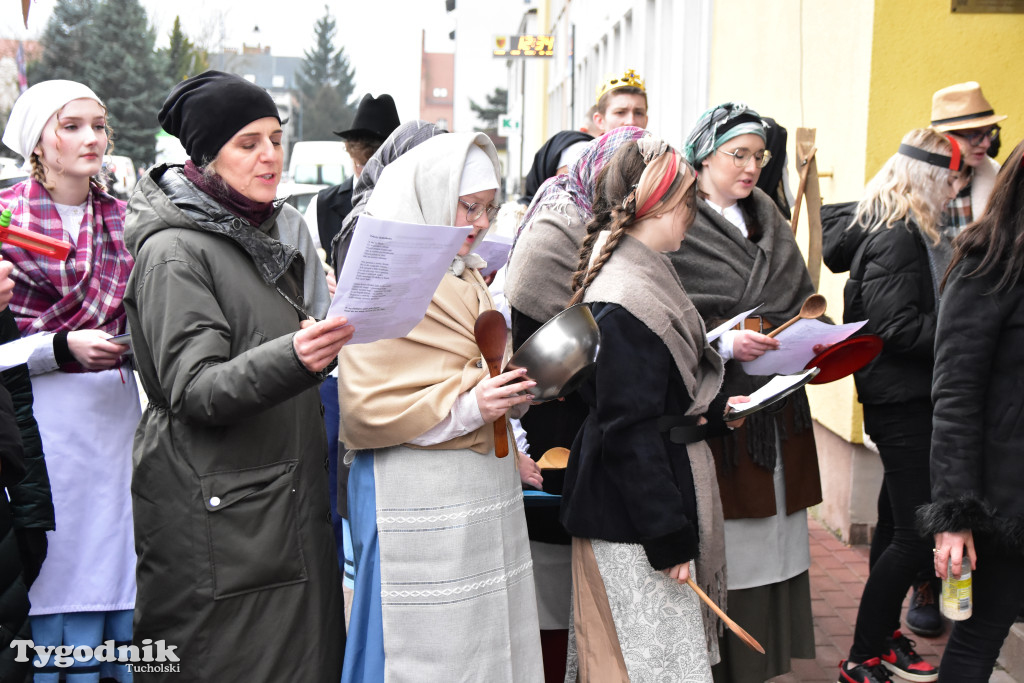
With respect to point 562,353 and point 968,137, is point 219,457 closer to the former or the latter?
point 562,353

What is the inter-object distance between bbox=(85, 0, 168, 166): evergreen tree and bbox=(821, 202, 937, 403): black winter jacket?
95.6 ft

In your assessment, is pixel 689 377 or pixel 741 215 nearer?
pixel 689 377

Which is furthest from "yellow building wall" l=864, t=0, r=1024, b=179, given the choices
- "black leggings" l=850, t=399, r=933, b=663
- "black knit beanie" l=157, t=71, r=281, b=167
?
"black knit beanie" l=157, t=71, r=281, b=167

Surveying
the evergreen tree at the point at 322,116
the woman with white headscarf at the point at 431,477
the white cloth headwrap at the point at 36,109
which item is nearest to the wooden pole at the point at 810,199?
the woman with white headscarf at the point at 431,477

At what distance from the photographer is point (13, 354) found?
2.65 metres

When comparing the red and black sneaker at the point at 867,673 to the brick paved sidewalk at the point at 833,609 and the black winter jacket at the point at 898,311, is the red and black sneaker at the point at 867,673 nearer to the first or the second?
the brick paved sidewalk at the point at 833,609

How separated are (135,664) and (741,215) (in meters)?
2.37

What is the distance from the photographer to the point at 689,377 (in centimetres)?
271

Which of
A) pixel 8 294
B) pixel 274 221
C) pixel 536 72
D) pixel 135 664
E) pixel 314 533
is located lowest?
pixel 135 664

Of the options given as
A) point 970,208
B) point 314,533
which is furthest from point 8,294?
point 970,208

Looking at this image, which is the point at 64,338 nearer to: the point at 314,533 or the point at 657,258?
the point at 314,533

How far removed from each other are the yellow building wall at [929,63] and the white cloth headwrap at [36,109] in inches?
145

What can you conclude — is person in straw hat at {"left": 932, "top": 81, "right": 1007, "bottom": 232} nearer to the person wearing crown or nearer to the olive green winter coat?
the person wearing crown

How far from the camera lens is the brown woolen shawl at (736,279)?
3352 mm
